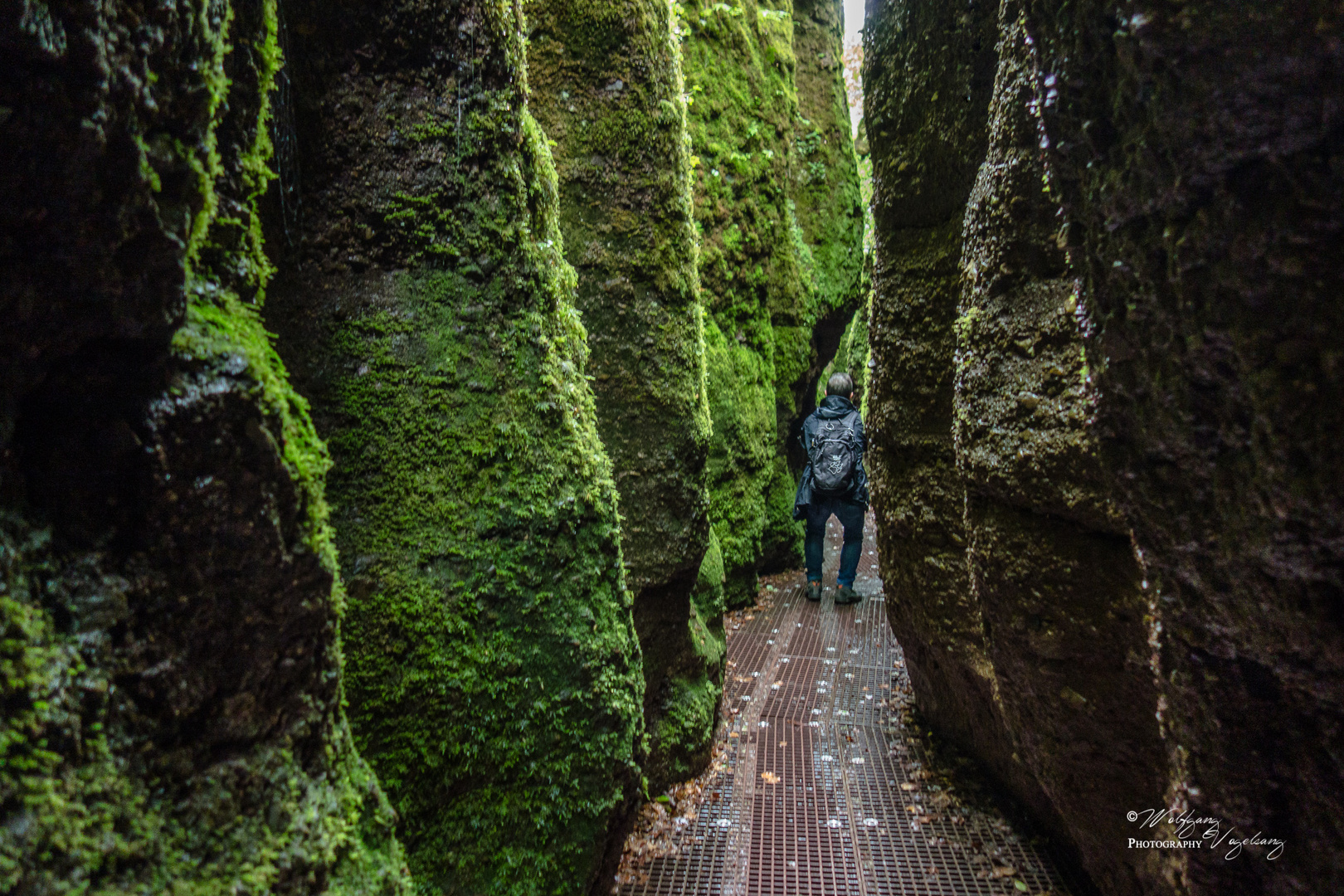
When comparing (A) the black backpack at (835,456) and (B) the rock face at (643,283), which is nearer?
(B) the rock face at (643,283)

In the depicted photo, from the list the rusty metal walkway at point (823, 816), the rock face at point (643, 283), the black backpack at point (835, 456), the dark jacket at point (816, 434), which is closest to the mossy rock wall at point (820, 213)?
the dark jacket at point (816, 434)

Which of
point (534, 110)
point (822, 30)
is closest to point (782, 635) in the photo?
point (534, 110)

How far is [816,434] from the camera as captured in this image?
315 inches

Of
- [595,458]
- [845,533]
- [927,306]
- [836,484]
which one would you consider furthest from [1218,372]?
[845,533]

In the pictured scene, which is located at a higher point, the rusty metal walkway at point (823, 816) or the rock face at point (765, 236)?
the rock face at point (765, 236)

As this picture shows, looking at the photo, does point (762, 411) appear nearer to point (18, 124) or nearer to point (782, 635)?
point (782, 635)

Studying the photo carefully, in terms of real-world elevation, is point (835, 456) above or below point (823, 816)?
above

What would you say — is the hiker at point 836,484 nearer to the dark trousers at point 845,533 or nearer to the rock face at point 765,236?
the dark trousers at point 845,533

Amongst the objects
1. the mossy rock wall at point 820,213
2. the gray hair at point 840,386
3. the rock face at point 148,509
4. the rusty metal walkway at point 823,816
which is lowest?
the rusty metal walkway at point 823,816

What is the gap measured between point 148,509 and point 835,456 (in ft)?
23.3

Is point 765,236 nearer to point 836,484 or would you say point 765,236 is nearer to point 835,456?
point 835,456

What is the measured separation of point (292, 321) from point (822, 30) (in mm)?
9727

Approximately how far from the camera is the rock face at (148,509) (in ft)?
3.24

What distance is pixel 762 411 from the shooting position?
25.6 ft
